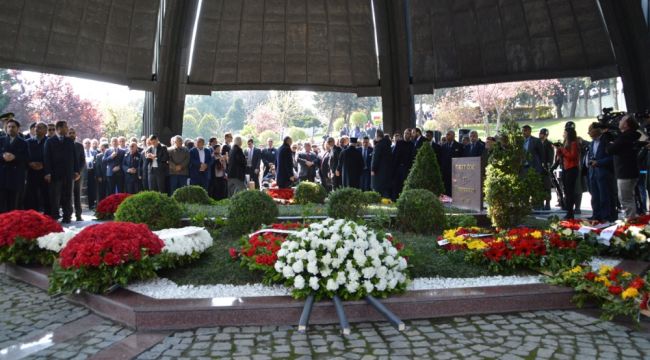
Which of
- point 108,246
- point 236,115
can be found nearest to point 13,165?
point 108,246

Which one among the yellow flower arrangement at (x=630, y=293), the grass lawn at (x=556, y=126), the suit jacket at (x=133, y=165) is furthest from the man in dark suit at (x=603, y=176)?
the grass lawn at (x=556, y=126)

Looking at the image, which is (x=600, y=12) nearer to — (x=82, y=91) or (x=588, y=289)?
(x=588, y=289)

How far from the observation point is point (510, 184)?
25.8ft

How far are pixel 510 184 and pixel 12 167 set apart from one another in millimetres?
8490

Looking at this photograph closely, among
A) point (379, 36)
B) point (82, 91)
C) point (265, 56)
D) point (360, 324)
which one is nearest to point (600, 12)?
point (379, 36)

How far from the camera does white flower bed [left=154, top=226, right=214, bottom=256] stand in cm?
582

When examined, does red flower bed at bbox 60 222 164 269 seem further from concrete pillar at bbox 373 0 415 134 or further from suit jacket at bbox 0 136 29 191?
concrete pillar at bbox 373 0 415 134

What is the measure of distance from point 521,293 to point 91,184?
41.7 feet

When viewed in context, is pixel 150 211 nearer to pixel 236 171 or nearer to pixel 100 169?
pixel 236 171

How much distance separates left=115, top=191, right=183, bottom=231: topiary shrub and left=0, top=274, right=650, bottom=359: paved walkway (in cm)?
305

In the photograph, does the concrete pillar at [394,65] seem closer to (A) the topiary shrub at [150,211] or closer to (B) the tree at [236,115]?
(A) the topiary shrub at [150,211]

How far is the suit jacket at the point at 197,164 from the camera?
509 inches

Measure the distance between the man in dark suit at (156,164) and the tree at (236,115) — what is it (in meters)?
→ 48.4

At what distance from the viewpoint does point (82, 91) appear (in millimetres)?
38906
